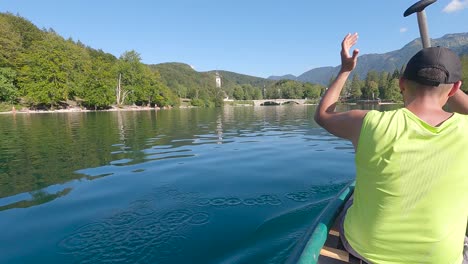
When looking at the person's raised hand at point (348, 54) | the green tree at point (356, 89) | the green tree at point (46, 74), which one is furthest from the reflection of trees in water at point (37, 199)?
the green tree at point (356, 89)

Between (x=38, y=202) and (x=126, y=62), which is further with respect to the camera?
(x=126, y=62)

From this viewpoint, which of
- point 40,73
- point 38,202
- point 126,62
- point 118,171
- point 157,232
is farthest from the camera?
point 126,62

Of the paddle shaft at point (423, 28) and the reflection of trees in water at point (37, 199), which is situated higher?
the paddle shaft at point (423, 28)

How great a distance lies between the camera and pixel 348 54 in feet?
7.93

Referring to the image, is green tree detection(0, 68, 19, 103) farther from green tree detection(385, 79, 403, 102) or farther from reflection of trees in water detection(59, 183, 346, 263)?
green tree detection(385, 79, 403, 102)

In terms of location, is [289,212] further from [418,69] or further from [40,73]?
[40,73]

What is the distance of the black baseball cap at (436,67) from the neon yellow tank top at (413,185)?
24 cm

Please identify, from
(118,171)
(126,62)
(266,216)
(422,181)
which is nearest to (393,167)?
A: (422,181)

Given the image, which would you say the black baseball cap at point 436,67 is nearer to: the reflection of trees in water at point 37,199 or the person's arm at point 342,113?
the person's arm at point 342,113

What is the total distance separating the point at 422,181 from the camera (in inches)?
71.5

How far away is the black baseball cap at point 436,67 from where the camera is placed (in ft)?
6.12

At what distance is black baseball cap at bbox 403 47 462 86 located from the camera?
187cm

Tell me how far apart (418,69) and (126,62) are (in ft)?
317

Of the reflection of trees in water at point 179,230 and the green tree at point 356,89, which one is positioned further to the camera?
the green tree at point 356,89
